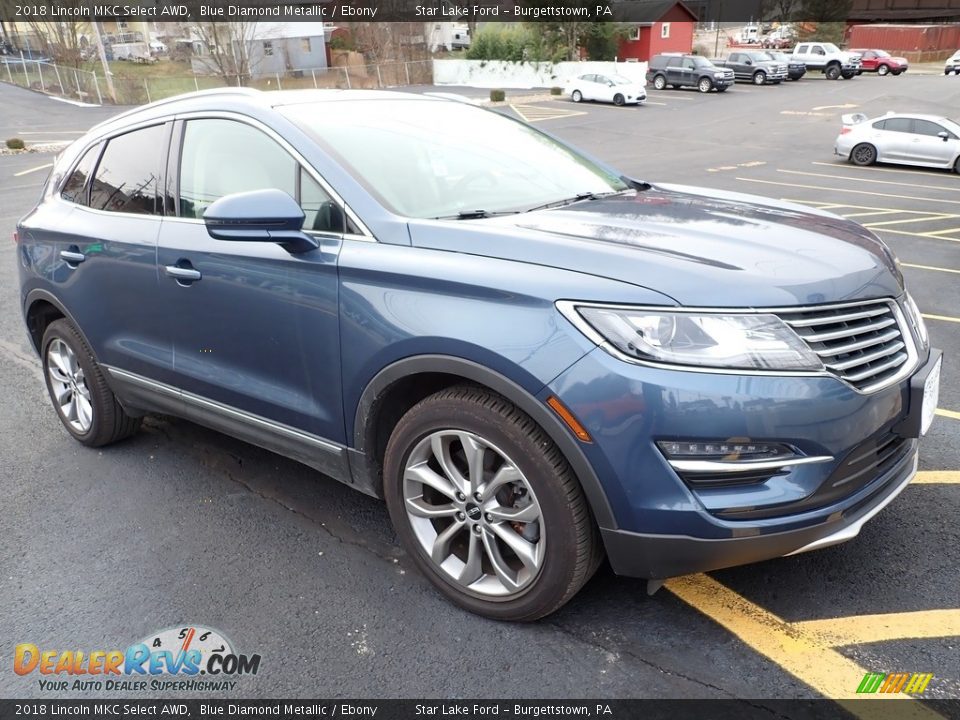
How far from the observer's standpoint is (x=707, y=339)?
7.15 feet

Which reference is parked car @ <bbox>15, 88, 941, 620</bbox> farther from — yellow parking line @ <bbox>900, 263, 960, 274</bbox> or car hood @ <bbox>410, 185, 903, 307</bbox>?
yellow parking line @ <bbox>900, 263, 960, 274</bbox>

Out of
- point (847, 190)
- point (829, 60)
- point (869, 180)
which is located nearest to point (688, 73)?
point (829, 60)

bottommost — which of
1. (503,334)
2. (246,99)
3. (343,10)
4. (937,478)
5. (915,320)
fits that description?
(937,478)

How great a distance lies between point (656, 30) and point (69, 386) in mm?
53787

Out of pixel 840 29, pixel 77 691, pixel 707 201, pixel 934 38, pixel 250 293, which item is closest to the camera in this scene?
pixel 77 691

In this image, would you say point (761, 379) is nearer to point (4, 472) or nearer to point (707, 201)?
point (707, 201)

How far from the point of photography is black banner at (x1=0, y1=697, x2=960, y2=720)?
88.7 inches

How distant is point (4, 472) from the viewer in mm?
4105

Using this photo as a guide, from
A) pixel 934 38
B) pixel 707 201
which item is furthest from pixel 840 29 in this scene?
pixel 707 201

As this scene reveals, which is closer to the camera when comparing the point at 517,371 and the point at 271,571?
the point at 517,371

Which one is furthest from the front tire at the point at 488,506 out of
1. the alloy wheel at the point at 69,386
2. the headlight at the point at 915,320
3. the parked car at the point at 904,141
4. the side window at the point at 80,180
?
the parked car at the point at 904,141

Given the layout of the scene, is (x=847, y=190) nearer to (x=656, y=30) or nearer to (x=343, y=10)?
(x=656, y=30)

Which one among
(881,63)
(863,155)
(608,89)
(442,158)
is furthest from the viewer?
(881,63)

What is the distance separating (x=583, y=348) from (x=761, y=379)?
1.66 feet
